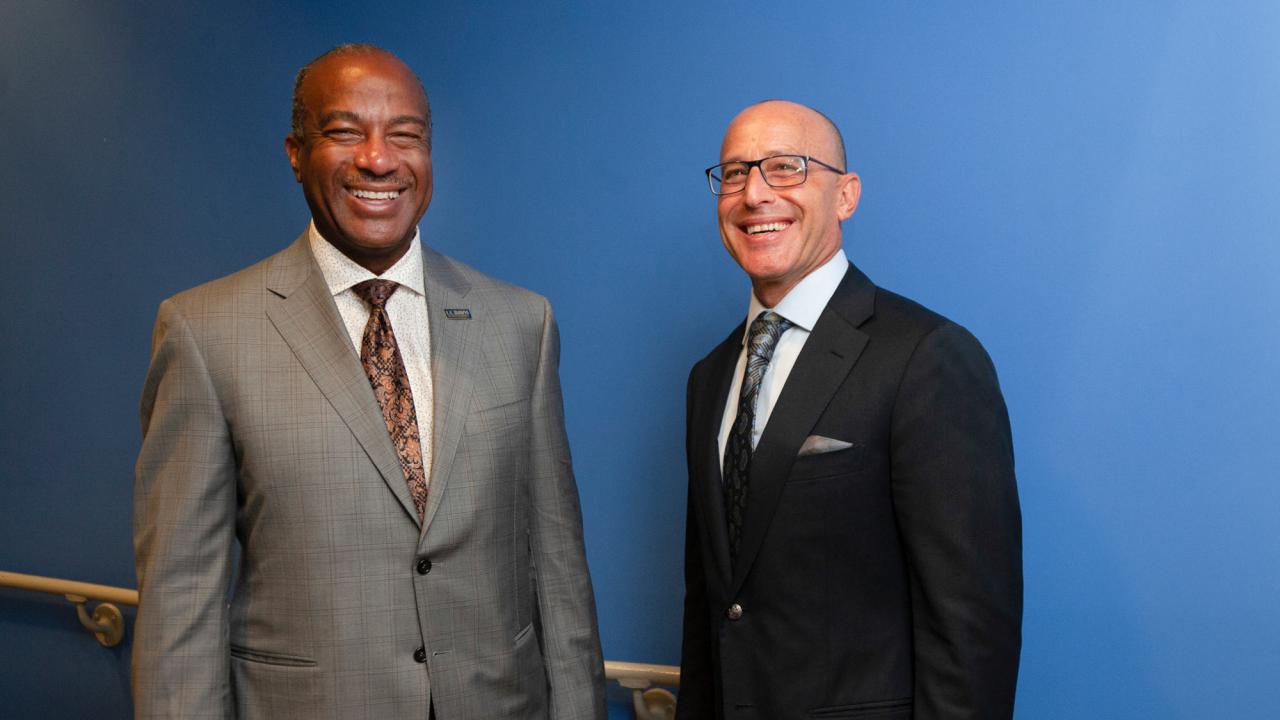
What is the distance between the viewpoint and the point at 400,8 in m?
2.70

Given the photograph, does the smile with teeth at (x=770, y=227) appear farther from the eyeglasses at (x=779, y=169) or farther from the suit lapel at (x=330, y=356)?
the suit lapel at (x=330, y=356)

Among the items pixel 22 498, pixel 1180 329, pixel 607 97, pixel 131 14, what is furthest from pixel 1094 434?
pixel 22 498

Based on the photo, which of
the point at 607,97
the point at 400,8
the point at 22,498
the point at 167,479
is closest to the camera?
the point at 167,479

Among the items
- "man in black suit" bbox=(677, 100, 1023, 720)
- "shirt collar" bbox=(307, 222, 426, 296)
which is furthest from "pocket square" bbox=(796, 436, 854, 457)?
"shirt collar" bbox=(307, 222, 426, 296)

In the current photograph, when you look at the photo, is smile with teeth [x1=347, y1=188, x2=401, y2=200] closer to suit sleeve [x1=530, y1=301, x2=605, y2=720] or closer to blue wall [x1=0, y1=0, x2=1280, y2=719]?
suit sleeve [x1=530, y1=301, x2=605, y2=720]

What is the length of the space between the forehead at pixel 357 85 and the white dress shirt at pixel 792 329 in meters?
0.69

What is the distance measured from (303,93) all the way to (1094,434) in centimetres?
159

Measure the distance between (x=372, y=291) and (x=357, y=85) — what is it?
0.31 metres

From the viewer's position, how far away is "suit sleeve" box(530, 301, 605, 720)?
1797mm

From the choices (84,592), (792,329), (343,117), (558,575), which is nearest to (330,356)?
(343,117)

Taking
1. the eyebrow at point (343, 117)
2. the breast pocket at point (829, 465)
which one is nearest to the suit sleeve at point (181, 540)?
the eyebrow at point (343, 117)

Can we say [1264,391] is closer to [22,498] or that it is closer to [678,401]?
[678,401]

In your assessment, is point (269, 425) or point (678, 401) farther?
point (678, 401)

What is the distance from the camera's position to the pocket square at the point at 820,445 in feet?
5.44
